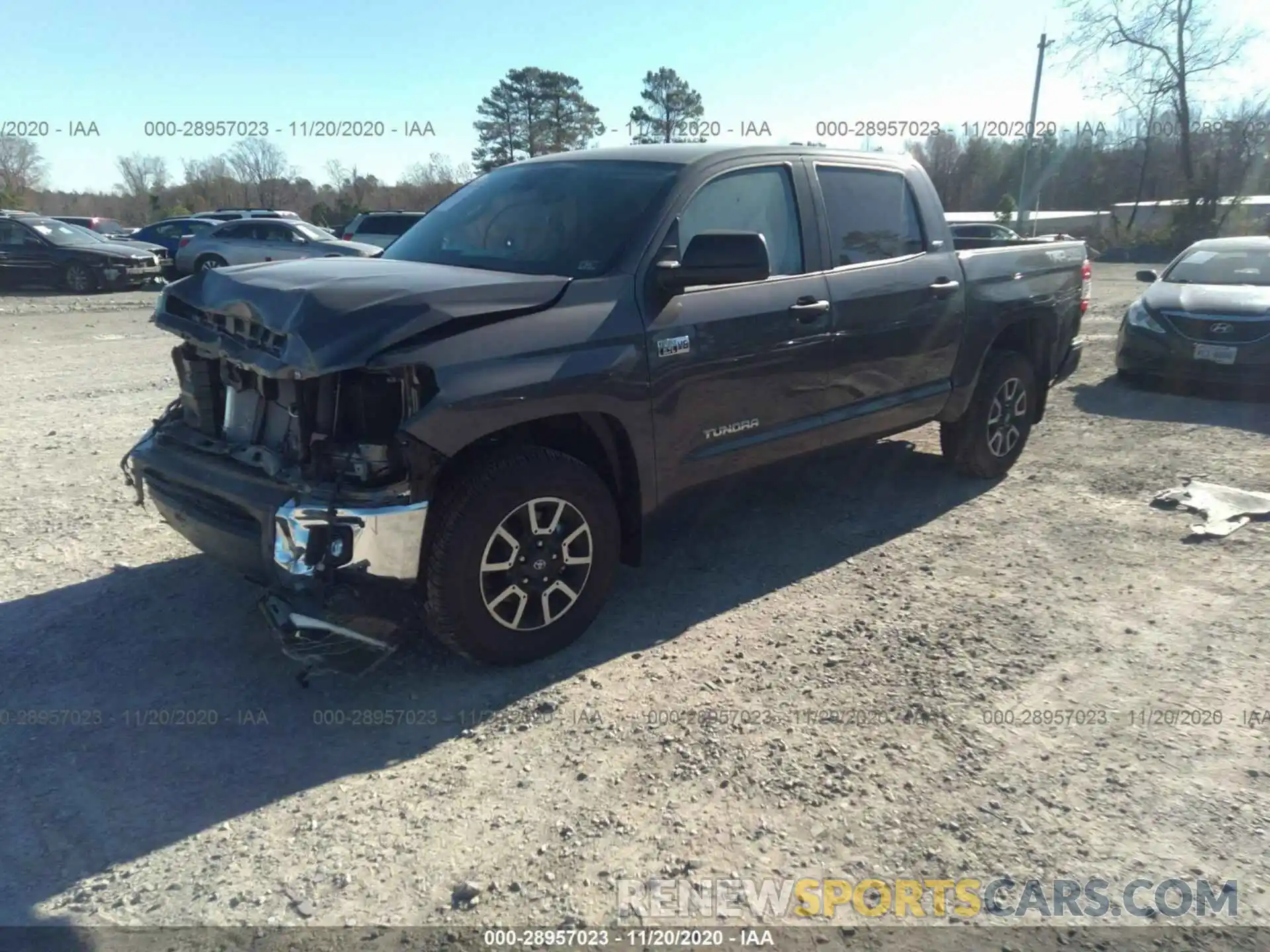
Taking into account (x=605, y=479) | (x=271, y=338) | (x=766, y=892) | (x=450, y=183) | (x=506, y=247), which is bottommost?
(x=766, y=892)

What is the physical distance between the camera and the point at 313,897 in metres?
2.54

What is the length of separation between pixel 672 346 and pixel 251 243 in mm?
15837

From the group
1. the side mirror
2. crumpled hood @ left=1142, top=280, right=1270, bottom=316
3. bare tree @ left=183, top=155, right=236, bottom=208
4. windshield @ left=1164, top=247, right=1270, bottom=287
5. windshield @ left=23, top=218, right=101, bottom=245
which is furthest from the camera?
bare tree @ left=183, top=155, right=236, bottom=208

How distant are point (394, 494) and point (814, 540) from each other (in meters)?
2.68

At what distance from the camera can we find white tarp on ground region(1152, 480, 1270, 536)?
5.34 m

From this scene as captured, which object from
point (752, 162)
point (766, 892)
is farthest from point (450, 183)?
point (766, 892)

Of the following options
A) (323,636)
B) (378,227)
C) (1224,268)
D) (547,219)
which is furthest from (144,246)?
(323,636)

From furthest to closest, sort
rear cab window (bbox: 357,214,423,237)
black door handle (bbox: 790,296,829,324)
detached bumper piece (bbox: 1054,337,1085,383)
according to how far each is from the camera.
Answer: rear cab window (bbox: 357,214,423,237)
detached bumper piece (bbox: 1054,337,1085,383)
black door handle (bbox: 790,296,829,324)

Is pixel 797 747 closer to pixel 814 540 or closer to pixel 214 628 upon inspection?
pixel 814 540

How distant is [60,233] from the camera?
713 inches

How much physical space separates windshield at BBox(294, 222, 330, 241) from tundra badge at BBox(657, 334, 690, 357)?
51.4ft

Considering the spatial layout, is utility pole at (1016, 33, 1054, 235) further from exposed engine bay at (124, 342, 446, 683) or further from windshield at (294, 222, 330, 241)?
exposed engine bay at (124, 342, 446, 683)

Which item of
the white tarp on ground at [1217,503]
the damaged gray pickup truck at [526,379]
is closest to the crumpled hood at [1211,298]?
the white tarp on ground at [1217,503]

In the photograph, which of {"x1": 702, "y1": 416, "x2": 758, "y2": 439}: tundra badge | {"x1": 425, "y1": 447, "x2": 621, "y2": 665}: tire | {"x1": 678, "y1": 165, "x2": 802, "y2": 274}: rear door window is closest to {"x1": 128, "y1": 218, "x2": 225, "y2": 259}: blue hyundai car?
{"x1": 678, "y1": 165, "x2": 802, "y2": 274}: rear door window
